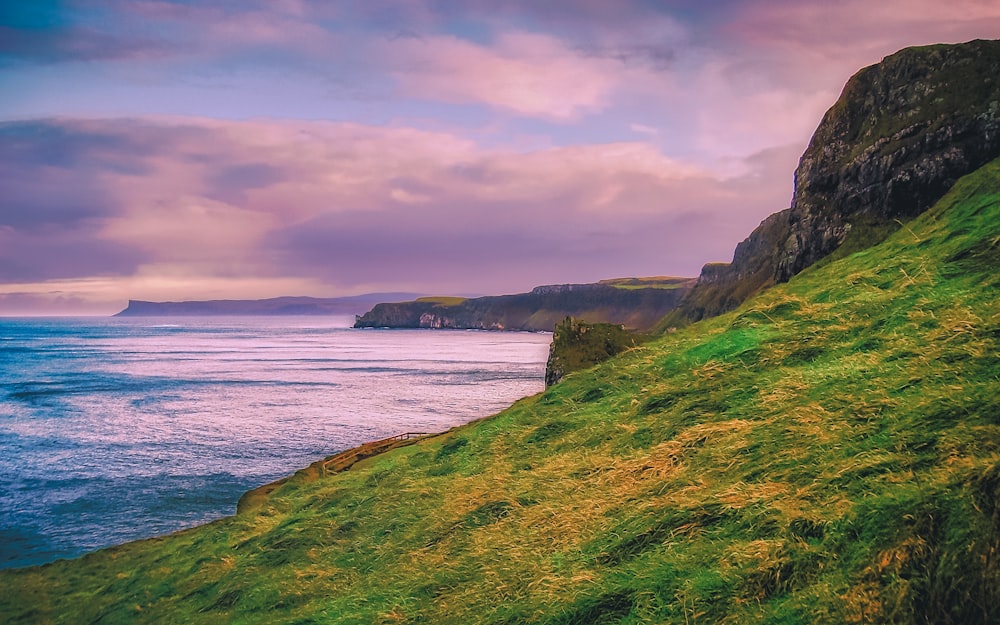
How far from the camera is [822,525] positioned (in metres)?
4.73

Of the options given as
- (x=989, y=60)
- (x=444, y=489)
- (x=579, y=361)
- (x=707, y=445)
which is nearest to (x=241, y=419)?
(x=579, y=361)

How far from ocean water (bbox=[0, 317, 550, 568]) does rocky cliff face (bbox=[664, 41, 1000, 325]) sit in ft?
123

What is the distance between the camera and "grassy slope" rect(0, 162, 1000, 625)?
4.33 meters

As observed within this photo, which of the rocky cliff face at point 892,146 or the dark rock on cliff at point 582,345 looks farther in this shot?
the rocky cliff face at point 892,146

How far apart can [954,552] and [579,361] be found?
28.5 metres

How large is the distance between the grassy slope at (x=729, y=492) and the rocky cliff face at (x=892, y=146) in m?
35.9

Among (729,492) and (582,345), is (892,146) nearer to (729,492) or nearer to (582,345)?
(582,345)

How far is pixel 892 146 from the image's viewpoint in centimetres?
5319

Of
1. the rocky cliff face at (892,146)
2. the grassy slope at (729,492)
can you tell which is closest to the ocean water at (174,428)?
the grassy slope at (729,492)

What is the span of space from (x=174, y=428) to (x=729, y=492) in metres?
58.8

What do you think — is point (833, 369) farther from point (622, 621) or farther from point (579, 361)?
point (579, 361)

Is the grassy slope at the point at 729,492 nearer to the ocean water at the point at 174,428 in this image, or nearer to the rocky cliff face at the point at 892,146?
the ocean water at the point at 174,428

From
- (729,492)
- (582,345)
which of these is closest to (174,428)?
(582,345)

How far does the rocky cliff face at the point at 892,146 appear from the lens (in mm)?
44906
